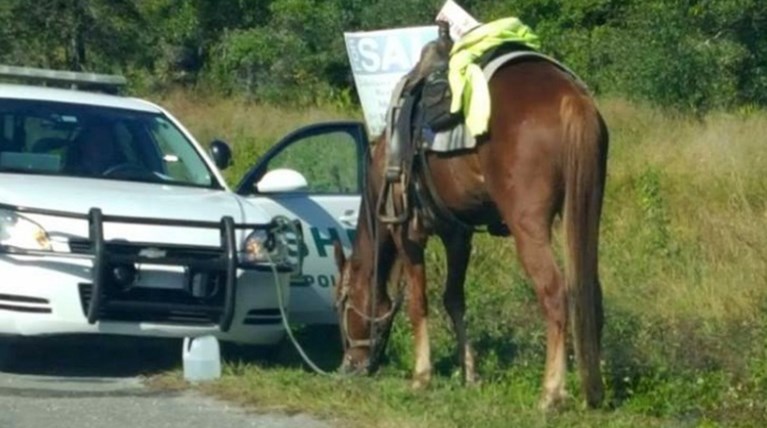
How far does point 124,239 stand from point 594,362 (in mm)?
3009

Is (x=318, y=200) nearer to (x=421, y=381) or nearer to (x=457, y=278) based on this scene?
(x=457, y=278)

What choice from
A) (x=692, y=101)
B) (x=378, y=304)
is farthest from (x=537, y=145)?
(x=692, y=101)

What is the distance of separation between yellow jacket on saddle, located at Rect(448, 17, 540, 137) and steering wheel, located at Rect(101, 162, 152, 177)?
2786 millimetres

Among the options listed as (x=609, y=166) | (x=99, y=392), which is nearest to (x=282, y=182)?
(x=99, y=392)

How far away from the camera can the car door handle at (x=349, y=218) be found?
39.4 feet

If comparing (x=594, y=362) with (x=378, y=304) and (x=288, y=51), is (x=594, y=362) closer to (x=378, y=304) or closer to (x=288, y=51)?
(x=378, y=304)

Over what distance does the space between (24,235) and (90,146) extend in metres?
1.68

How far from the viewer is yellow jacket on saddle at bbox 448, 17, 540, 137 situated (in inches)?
370

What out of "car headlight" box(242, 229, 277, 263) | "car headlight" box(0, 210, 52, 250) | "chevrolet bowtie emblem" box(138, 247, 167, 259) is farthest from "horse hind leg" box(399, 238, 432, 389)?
"car headlight" box(0, 210, 52, 250)

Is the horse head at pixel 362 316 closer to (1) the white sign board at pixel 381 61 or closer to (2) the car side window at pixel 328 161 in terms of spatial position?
(2) the car side window at pixel 328 161

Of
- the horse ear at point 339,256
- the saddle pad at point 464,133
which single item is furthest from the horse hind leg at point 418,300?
the saddle pad at point 464,133

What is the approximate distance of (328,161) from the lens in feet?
41.6

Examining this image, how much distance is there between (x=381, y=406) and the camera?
30.4 feet

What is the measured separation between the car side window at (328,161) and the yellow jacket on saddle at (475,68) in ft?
7.88
